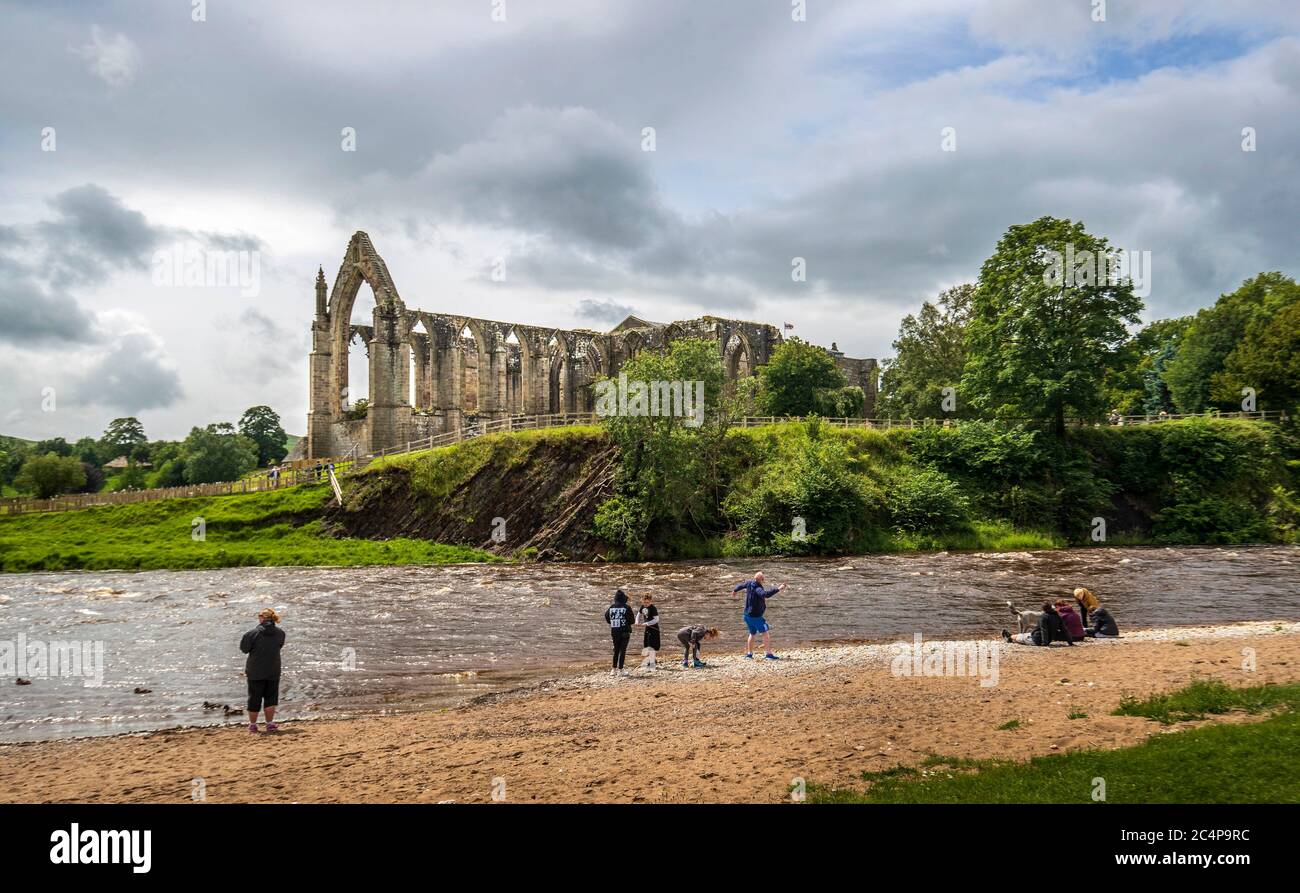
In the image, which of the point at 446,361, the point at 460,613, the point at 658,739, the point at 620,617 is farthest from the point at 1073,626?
the point at 446,361

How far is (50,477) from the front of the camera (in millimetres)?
75625

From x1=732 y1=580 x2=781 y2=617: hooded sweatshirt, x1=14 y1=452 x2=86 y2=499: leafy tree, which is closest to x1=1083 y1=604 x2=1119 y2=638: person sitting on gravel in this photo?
x1=732 y1=580 x2=781 y2=617: hooded sweatshirt

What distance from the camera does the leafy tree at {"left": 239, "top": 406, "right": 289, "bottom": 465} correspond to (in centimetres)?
12700

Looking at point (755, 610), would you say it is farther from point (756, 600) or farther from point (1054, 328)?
point (1054, 328)

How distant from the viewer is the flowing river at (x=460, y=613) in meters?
16.1

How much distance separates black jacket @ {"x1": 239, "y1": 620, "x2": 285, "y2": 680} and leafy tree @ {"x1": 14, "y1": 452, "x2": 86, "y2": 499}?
7847 cm

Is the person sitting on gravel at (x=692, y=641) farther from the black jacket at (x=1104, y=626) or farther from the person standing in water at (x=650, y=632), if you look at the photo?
the black jacket at (x=1104, y=626)

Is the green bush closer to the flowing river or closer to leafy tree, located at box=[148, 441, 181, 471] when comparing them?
the flowing river

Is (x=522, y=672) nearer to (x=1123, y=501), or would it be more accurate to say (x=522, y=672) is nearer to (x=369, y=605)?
(x=369, y=605)

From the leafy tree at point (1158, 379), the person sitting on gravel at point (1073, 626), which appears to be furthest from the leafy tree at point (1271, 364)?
the person sitting on gravel at point (1073, 626)

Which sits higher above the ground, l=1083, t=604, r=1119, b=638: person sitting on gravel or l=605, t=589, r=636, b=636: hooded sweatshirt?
l=605, t=589, r=636, b=636: hooded sweatshirt

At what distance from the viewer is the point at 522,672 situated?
17594 millimetres
